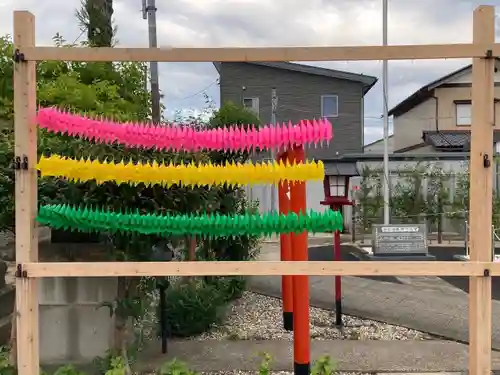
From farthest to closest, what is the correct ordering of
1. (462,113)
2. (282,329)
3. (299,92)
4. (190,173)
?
(462,113) < (299,92) < (282,329) < (190,173)

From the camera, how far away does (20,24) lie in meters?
2.81

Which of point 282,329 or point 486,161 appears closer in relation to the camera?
point 486,161

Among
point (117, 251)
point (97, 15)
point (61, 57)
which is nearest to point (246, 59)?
point (61, 57)

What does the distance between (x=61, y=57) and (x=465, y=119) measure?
23085 mm

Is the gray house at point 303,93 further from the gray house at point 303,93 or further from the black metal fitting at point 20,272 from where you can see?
the black metal fitting at point 20,272

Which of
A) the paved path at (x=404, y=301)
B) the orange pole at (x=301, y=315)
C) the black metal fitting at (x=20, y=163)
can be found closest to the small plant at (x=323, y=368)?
the orange pole at (x=301, y=315)

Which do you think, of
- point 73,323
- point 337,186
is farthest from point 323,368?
point 337,186

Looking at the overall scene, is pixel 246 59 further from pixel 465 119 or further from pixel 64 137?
pixel 465 119

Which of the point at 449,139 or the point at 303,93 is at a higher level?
the point at 303,93

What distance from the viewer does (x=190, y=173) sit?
119 inches

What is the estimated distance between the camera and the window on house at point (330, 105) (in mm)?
21500

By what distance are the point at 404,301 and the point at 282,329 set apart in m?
2.31

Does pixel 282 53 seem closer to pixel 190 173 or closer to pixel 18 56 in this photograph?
pixel 190 173

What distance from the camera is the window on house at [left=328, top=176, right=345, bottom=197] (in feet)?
19.8
